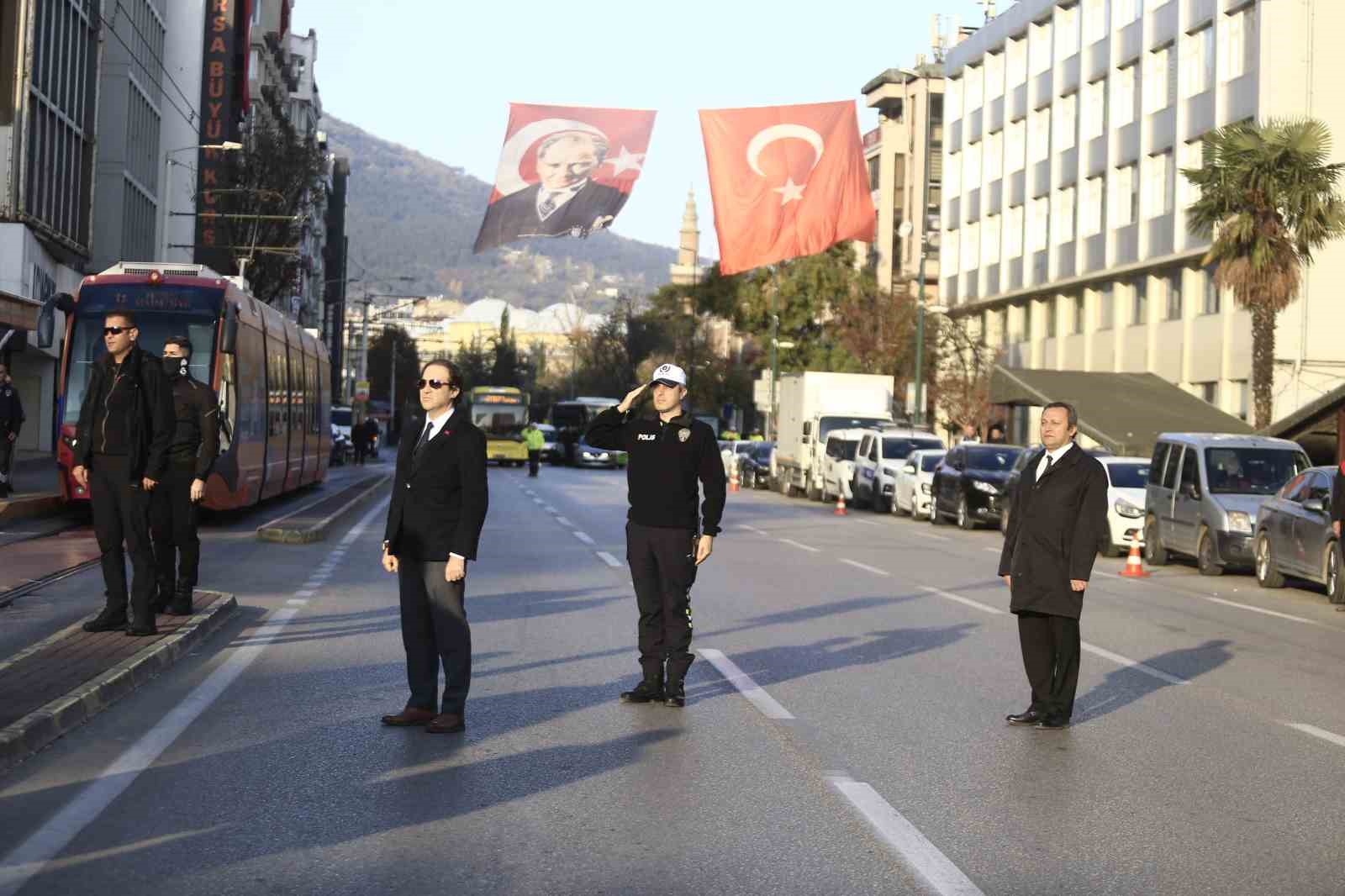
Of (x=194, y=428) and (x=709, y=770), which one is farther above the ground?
(x=194, y=428)

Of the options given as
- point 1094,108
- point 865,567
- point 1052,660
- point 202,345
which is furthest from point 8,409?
point 1094,108

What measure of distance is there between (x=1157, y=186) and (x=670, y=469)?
47.8 metres

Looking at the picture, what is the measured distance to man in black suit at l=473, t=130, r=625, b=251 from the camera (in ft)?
108

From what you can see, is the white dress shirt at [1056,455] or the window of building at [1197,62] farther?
the window of building at [1197,62]

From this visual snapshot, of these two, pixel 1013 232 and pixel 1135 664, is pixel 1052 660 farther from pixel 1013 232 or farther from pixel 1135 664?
pixel 1013 232

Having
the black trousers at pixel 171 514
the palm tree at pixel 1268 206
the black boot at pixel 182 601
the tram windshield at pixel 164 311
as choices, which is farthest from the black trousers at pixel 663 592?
the palm tree at pixel 1268 206

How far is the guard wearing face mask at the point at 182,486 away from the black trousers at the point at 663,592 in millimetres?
3963

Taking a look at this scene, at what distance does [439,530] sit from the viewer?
909 cm

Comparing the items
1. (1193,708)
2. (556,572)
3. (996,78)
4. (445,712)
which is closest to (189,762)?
(445,712)

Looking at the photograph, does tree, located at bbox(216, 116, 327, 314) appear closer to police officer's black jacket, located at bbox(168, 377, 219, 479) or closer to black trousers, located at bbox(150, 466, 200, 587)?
police officer's black jacket, located at bbox(168, 377, 219, 479)

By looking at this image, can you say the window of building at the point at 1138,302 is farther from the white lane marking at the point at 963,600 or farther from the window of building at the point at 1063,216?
the white lane marking at the point at 963,600

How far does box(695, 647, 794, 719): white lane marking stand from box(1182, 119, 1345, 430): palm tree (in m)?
26.8

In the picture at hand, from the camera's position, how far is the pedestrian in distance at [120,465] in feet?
38.7

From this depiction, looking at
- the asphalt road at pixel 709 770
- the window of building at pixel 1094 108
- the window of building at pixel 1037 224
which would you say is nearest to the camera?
the asphalt road at pixel 709 770
